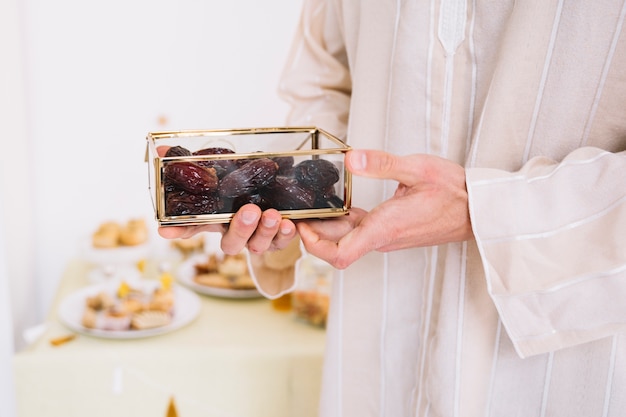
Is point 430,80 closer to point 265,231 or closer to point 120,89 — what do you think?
point 265,231

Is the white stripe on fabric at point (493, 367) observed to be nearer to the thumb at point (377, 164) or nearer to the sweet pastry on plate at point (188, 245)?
the thumb at point (377, 164)

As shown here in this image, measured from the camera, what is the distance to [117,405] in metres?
1.47

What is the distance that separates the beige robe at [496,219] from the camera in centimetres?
72

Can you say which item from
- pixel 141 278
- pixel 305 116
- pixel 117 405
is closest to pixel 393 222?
pixel 305 116

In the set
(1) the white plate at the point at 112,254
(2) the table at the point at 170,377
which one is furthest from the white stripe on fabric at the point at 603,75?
(1) the white plate at the point at 112,254

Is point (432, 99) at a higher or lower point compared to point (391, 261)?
higher

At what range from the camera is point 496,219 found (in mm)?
729

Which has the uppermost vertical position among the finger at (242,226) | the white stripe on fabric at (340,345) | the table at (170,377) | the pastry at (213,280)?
the finger at (242,226)

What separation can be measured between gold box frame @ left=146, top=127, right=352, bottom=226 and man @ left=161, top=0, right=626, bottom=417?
21 mm

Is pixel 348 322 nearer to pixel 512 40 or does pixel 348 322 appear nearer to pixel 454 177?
pixel 454 177

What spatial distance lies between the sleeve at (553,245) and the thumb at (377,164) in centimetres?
9

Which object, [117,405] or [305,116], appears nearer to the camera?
[305,116]

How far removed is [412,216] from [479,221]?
0.25 feet

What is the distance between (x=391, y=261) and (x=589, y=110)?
1.09 feet
